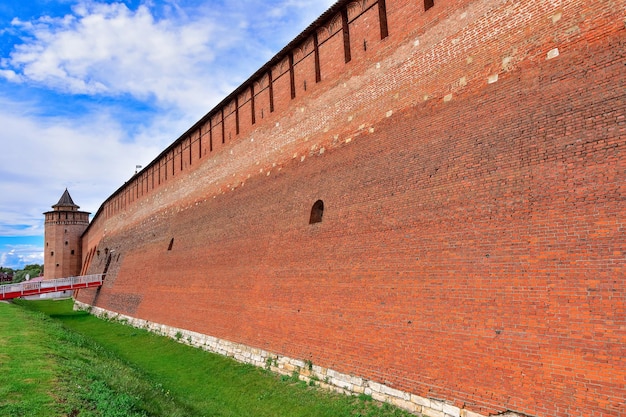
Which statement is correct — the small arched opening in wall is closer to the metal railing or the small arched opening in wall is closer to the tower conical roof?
the metal railing

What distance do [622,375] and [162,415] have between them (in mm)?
6050

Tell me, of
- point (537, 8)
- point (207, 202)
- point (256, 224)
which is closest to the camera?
point (537, 8)

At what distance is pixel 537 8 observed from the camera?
576 centimetres

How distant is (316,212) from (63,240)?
39.1 m

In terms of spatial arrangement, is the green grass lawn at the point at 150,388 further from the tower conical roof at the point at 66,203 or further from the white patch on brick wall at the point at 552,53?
the tower conical roof at the point at 66,203

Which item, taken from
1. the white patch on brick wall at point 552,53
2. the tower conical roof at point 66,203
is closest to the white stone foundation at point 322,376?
the white patch on brick wall at point 552,53

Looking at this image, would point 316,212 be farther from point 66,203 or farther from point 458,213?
point 66,203

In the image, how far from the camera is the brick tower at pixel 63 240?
40.2 meters

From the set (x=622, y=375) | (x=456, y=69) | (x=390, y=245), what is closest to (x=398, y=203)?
(x=390, y=245)

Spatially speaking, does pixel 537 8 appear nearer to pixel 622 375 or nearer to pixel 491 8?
pixel 491 8

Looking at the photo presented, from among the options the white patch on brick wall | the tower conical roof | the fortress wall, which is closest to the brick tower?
the tower conical roof

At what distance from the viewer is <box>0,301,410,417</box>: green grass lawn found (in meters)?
5.54

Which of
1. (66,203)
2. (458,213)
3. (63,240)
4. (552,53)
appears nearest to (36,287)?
(63,240)

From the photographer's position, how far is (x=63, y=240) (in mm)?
40938
